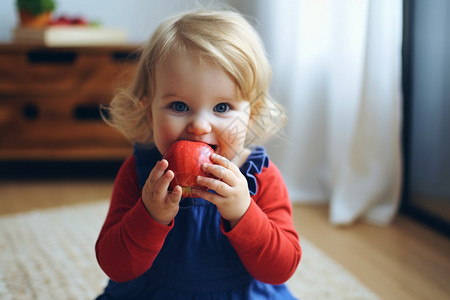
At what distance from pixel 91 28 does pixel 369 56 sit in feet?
3.88

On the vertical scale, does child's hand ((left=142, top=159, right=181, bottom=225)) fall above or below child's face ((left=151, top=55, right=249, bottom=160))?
below

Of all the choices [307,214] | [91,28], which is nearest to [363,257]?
[307,214]

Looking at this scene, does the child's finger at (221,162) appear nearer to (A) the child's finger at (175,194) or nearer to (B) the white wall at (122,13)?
(A) the child's finger at (175,194)

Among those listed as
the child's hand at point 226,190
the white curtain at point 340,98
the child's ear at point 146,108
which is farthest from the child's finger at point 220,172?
the white curtain at point 340,98

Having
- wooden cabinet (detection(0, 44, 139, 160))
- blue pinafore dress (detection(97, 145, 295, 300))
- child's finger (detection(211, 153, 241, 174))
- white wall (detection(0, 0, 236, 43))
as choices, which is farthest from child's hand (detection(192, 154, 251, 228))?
white wall (detection(0, 0, 236, 43))

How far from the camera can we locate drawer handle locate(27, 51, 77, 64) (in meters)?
1.95

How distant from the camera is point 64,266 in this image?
122cm

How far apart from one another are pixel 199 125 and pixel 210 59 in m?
0.10

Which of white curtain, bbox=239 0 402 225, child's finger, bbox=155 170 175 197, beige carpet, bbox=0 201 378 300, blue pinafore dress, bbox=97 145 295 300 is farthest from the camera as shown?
white curtain, bbox=239 0 402 225

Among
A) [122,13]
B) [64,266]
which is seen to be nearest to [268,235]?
[64,266]

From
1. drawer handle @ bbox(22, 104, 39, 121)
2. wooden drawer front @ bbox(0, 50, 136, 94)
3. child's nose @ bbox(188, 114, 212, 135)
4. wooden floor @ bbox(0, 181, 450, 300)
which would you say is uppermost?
child's nose @ bbox(188, 114, 212, 135)

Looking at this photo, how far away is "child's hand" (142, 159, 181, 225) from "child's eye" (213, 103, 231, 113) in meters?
0.13

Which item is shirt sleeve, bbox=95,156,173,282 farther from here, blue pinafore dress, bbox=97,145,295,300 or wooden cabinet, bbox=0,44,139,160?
wooden cabinet, bbox=0,44,139,160

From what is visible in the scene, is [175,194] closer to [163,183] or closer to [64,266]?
[163,183]
